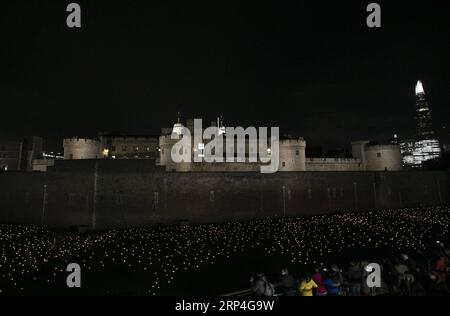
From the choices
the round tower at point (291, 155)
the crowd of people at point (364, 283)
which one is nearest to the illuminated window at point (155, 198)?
the crowd of people at point (364, 283)

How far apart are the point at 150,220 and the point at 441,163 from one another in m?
46.2

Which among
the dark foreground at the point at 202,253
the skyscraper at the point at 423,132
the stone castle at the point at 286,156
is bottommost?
the dark foreground at the point at 202,253

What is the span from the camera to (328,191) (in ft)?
82.8

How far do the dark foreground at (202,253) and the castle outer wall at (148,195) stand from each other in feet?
3.68

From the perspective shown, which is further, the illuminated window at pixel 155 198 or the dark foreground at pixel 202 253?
the illuminated window at pixel 155 198

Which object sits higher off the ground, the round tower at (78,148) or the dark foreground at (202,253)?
the round tower at (78,148)

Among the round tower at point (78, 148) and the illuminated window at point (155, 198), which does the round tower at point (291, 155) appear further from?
the round tower at point (78, 148)

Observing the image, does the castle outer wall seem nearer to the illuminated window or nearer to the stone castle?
the illuminated window

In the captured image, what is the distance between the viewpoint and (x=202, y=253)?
15555 millimetres

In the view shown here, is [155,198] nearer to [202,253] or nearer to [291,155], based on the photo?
[202,253]

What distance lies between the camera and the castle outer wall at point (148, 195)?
65.8 feet

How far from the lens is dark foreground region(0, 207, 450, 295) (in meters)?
12.3

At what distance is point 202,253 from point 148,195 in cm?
684

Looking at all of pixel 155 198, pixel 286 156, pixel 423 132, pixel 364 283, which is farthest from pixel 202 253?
pixel 423 132
